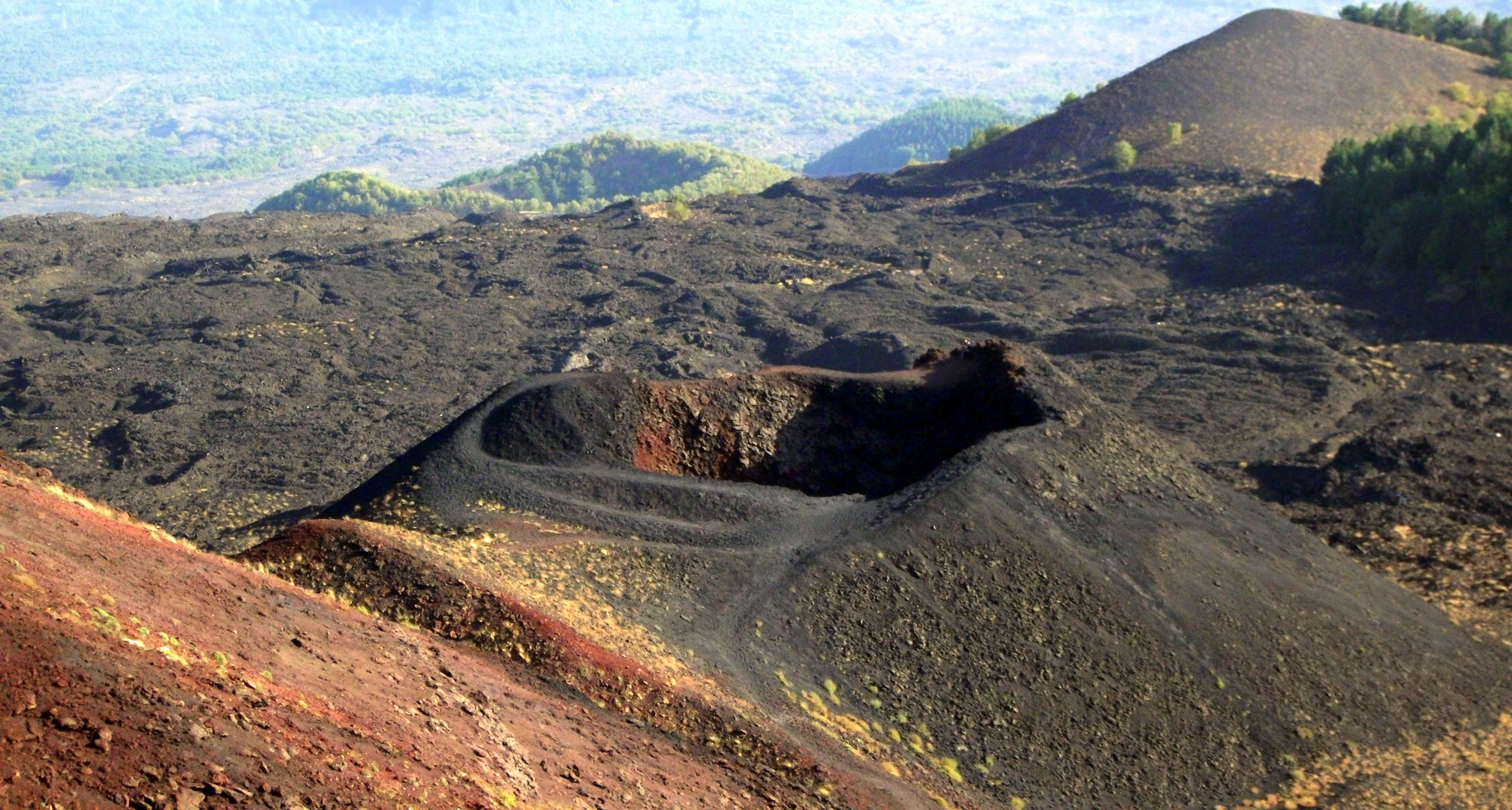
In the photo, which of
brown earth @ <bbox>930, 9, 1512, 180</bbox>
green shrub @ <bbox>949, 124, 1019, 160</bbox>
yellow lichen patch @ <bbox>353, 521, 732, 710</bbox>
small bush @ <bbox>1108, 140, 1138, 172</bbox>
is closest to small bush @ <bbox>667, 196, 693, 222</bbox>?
brown earth @ <bbox>930, 9, 1512, 180</bbox>

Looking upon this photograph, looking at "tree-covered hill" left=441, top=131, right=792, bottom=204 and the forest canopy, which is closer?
the forest canopy

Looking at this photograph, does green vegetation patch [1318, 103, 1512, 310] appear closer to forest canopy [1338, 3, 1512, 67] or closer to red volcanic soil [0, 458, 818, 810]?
forest canopy [1338, 3, 1512, 67]

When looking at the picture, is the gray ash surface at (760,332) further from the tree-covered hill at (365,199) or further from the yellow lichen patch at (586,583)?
the tree-covered hill at (365,199)

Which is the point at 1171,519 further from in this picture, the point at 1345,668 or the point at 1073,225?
the point at 1073,225

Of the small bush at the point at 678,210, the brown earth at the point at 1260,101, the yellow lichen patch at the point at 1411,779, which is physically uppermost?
the brown earth at the point at 1260,101

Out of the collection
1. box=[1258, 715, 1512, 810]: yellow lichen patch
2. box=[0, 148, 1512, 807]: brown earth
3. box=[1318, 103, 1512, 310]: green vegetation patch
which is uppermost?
box=[1318, 103, 1512, 310]: green vegetation patch

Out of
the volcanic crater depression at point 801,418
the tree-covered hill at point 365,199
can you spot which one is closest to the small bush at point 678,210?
the tree-covered hill at point 365,199
